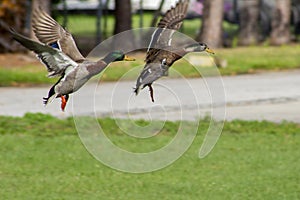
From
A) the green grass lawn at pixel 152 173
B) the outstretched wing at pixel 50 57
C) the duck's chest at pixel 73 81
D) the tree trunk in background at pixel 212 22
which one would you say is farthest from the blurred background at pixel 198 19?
Answer: the duck's chest at pixel 73 81

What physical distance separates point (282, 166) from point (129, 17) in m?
12.2

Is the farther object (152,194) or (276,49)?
(276,49)

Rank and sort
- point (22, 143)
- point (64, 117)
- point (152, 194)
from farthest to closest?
point (64, 117) → point (22, 143) → point (152, 194)

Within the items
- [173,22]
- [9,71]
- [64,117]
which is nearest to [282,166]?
[64,117]

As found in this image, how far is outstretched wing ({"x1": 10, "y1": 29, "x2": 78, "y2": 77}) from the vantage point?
3146 millimetres

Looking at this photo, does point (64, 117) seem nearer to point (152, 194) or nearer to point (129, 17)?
point (152, 194)

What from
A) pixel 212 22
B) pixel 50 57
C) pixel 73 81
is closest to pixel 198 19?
pixel 212 22

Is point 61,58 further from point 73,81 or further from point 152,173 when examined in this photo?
point 152,173

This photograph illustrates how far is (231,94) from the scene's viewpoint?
50.9 feet

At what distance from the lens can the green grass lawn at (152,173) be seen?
25.4 ft

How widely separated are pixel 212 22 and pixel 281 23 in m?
3.17

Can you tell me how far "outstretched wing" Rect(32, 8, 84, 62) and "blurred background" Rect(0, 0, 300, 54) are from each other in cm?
1193

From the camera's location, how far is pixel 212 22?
68.9ft

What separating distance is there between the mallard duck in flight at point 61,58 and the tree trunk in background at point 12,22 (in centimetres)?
1666
